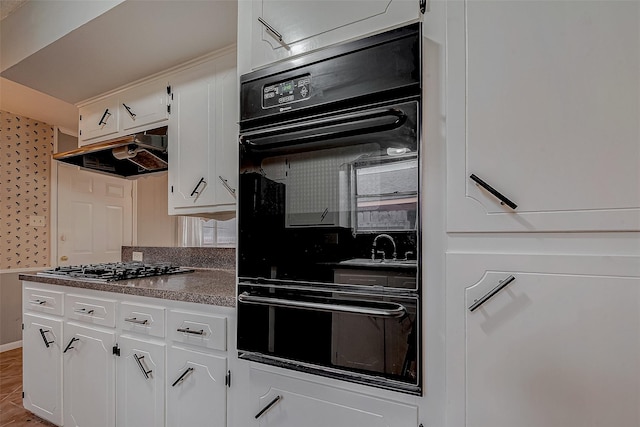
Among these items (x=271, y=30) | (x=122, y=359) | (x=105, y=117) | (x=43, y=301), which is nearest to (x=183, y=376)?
(x=122, y=359)

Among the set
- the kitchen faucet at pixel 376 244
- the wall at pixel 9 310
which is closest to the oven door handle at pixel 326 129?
the kitchen faucet at pixel 376 244

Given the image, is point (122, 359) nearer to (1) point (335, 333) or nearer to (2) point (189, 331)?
(2) point (189, 331)

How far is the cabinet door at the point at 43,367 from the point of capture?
6.40 ft

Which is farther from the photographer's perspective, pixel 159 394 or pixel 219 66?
pixel 219 66

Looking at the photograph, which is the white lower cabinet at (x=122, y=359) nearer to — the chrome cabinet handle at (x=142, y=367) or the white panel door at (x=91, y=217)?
the chrome cabinet handle at (x=142, y=367)

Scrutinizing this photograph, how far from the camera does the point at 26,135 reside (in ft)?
12.1

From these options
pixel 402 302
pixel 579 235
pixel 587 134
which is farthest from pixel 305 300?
pixel 587 134

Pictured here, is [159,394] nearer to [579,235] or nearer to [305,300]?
[305,300]

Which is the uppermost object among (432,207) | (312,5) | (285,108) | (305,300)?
(312,5)

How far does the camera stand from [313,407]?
1.08m

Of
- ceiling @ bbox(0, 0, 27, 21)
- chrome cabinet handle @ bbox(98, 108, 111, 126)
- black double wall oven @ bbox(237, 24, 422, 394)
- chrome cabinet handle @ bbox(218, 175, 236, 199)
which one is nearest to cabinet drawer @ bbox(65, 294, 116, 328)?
chrome cabinet handle @ bbox(218, 175, 236, 199)

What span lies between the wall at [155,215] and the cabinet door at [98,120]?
2.47 ft

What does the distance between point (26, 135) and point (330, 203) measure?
4289mm

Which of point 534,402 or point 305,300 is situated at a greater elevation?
point 305,300
